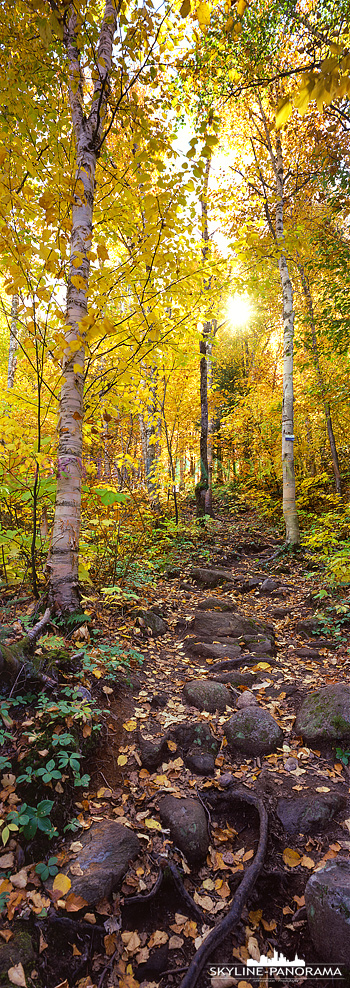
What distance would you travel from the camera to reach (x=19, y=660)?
3.02 meters

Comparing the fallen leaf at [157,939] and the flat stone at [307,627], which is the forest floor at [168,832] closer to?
the fallen leaf at [157,939]

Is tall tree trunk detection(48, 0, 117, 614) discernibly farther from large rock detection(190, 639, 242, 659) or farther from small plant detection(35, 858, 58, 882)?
large rock detection(190, 639, 242, 659)

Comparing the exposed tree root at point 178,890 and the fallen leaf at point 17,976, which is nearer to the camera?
the fallen leaf at point 17,976

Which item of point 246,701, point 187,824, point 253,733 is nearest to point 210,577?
point 246,701

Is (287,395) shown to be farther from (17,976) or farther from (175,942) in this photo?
(17,976)

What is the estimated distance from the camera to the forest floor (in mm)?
1920

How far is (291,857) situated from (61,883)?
137 centimetres

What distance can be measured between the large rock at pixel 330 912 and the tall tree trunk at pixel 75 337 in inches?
103

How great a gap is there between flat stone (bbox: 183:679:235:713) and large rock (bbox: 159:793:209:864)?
3.48 feet

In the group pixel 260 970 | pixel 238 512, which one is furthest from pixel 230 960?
pixel 238 512

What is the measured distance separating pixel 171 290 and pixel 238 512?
1074 centimetres

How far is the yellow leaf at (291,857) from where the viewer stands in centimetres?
237

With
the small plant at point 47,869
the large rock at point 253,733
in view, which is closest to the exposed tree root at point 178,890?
the small plant at point 47,869

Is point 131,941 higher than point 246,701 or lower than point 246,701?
lower
